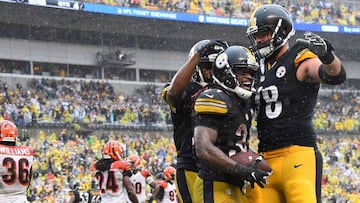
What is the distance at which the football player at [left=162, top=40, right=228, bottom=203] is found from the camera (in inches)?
203

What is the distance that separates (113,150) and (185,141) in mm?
3853

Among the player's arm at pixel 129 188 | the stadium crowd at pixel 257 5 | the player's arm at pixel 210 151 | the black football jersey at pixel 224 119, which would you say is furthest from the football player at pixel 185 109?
the stadium crowd at pixel 257 5

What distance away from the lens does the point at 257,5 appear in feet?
96.6

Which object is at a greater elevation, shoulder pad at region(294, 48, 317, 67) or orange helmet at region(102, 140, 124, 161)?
shoulder pad at region(294, 48, 317, 67)

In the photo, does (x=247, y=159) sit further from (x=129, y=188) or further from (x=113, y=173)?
(x=113, y=173)

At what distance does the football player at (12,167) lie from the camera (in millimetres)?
7625

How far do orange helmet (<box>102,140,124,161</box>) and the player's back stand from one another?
1.52 metres

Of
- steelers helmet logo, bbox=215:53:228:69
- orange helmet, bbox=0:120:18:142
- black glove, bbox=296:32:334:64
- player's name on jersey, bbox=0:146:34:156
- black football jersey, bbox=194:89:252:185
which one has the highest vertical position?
black glove, bbox=296:32:334:64

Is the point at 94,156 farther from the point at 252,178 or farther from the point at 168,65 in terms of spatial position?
the point at 252,178

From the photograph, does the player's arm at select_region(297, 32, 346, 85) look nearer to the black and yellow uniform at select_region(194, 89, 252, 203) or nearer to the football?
the black and yellow uniform at select_region(194, 89, 252, 203)

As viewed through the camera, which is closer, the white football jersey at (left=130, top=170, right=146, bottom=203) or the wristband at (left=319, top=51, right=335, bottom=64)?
the wristband at (left=319, top=51, right=335, bottom=64)

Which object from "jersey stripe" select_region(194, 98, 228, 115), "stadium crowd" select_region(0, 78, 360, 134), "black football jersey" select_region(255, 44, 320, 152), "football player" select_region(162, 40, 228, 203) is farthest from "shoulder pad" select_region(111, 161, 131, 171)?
"stadium crowd" select_region(0, 78, 360, 134)

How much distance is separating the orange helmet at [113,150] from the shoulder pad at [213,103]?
5012mm

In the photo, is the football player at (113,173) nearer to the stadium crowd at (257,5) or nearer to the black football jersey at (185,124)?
the black football jersey at (185,124)
